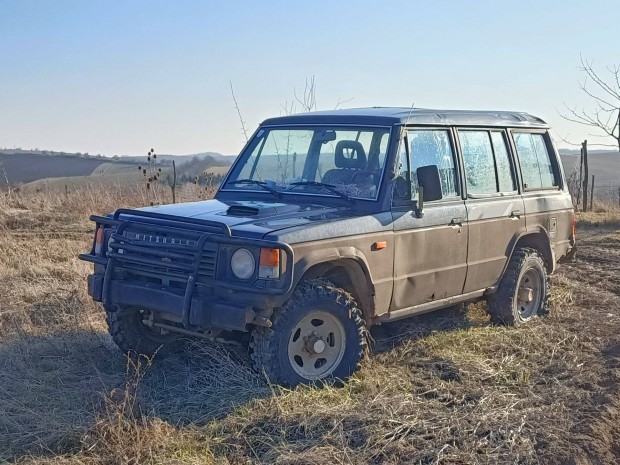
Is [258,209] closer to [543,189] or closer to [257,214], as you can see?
[257,214]

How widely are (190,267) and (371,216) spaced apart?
4.71ft

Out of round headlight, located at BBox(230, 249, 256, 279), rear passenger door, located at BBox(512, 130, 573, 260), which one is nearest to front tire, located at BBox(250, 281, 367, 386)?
round headlight, located at BBox(230, 249, 256, 279)

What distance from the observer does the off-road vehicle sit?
16.9ft

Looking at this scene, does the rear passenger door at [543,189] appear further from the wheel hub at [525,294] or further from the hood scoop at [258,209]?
the hood scoop at [258,209]

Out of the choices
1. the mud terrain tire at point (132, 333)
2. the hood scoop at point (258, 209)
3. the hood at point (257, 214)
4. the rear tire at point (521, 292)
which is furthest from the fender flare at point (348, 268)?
the rear tire at point (521, 292)

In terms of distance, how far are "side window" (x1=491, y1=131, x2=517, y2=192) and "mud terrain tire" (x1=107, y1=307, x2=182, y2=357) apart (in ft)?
11.4

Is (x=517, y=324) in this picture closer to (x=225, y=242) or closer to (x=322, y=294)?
(x=322, y=294)

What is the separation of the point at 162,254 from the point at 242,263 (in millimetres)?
638

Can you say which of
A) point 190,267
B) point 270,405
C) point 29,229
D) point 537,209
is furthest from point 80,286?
point 29,229

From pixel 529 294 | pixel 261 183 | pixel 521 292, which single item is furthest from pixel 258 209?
pixel 529 294

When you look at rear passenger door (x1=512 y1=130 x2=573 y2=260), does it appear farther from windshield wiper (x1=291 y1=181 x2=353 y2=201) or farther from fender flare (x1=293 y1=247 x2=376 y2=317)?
fender flare (x1=293 y1=247 x2=376 y2=317)

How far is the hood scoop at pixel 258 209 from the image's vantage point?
18.5 feet

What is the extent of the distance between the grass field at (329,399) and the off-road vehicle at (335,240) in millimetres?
351

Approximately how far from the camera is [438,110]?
6898 mm
